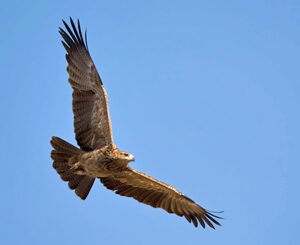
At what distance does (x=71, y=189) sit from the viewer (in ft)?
34.1

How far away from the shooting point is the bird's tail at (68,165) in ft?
33.0

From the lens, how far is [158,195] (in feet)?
35.8

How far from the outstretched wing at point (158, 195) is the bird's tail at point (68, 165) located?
477mm

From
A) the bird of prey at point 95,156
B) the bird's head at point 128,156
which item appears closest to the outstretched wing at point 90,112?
the bird of prey at point 95,156

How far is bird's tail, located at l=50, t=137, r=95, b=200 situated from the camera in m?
10.0

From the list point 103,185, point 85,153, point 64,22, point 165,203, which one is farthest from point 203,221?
point 64,22

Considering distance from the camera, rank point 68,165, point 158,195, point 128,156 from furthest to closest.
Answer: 1. point 158,195
2. point 68,165
3. point 128,156

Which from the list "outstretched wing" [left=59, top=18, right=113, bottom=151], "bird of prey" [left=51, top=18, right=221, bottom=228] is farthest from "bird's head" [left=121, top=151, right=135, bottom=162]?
"outstretched wing" [left=59, top=18, right=113, bottom=151]

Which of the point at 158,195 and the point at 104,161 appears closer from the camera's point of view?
the point at 104,161

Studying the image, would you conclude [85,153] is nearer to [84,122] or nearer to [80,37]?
[84,122]

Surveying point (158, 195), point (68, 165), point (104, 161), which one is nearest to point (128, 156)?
point (104, 161)

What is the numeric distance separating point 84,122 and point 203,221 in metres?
3.17

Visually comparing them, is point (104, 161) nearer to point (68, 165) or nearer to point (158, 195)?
point (68, 165)

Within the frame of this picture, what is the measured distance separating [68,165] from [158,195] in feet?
6.51
